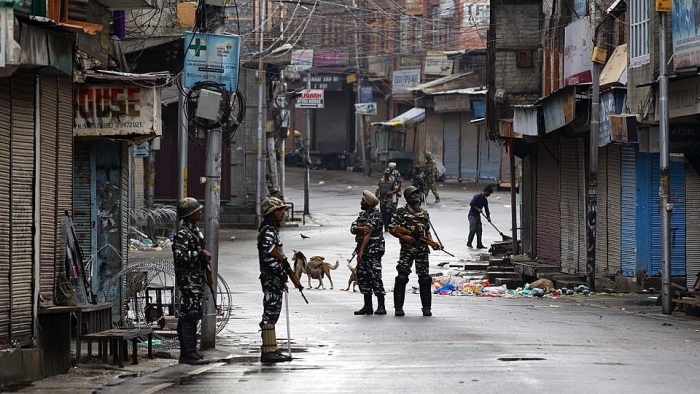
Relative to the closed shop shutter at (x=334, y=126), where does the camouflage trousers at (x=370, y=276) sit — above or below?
below

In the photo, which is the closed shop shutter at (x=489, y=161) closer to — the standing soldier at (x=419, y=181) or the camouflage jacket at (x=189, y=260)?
the standing soldier at (x=419, y=181)

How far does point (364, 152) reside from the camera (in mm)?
68562

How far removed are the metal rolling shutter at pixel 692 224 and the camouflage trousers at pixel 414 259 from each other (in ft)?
20.6

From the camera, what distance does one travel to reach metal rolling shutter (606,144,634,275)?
2469cm

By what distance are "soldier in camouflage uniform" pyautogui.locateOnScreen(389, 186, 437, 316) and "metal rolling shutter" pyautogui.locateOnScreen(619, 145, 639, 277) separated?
6.68 meters

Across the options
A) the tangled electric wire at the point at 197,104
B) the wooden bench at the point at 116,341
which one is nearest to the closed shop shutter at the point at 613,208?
the tangled electric wire at the point at 197,104

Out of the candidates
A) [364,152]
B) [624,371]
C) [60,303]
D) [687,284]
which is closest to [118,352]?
[60,303]

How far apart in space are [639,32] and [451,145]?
39299mm

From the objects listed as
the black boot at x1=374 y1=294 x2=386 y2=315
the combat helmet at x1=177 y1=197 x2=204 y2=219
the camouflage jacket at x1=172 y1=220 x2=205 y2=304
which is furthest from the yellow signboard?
the camouflage jacket at x1=172 y1=220 x2=205 y2=304

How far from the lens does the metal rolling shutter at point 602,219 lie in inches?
1006

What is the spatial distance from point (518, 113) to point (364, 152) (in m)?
40.5

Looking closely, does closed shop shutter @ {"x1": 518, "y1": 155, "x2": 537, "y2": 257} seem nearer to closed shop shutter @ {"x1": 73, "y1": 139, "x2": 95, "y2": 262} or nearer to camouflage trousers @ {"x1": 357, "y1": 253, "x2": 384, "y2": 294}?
camouflage trousers @ {"x1": 357, "y1": 253, "x2": 384, "y2": 294}

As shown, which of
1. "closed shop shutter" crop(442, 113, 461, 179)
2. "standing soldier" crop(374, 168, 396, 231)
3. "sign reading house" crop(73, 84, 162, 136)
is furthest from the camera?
"closed shop shutter" crop(442, 113, 461, 179)

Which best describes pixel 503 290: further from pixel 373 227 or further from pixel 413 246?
pixel 413 246
